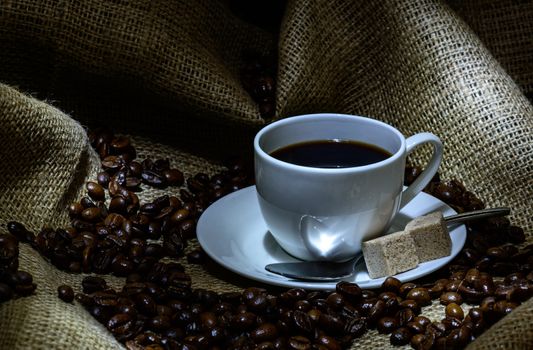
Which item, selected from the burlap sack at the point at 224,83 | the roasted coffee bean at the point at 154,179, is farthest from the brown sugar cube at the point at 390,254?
the roasted coffee bean at the point at 154,179

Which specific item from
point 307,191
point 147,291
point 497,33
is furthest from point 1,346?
point 497,33

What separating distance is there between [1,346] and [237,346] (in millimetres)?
355

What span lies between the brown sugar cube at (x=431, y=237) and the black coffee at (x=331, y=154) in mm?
148

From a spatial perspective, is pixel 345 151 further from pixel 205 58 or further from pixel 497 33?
pixel 497 33

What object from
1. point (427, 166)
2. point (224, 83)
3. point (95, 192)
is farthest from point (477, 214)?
point (95, 192)

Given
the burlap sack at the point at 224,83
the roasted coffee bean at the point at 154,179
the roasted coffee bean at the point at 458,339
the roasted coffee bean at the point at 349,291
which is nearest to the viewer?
the roasted coffee bean at the point at 458,339

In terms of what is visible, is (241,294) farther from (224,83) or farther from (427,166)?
(224,83)

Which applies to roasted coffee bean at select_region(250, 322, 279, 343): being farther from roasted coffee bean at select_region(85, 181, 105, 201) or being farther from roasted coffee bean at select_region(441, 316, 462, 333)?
roasted coffee bean at select_region(85, 181, 105, 201)

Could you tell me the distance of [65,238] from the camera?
166 cm

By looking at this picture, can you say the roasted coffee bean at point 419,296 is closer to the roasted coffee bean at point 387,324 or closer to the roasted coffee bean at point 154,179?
the roasted coffee bean at point 387,324

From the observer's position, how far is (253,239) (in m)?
1.67

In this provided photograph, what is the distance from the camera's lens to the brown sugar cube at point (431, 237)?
1524 mm

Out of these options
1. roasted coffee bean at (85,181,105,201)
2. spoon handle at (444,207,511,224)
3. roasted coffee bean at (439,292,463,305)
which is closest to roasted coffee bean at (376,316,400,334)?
roasted coffee bean at (439,292,463,305)

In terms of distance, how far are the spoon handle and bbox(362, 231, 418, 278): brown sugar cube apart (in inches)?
6.1
